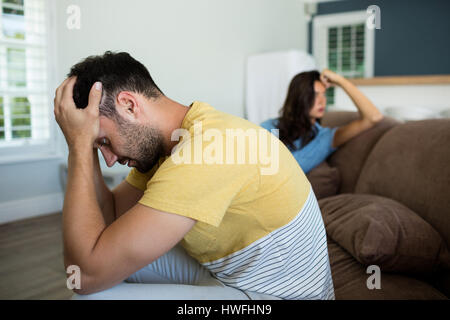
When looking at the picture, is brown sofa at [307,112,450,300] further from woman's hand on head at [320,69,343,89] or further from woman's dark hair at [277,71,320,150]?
woman's hand on head at [320,69,343,89]

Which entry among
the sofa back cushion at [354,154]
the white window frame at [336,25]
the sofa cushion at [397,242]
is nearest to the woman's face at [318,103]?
the sofa back cushion at [354,154]

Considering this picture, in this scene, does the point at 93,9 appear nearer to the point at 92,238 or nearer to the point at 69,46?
the point at 69,46

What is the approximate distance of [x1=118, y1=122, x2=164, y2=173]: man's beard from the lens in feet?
3.15

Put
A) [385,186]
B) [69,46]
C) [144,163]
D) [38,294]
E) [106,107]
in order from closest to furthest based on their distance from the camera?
[106,107]
[144,163]
[385,186]
[38,294]
[69,46]

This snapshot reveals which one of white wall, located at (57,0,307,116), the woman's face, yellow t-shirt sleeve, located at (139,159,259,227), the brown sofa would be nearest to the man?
yellow t-shirt sleeve, located at (139,159,259,227)

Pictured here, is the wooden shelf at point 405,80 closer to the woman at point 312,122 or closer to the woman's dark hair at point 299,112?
the woman at point 312,122

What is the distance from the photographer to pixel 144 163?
104 centimetres

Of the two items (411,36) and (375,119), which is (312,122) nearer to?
(375,119)

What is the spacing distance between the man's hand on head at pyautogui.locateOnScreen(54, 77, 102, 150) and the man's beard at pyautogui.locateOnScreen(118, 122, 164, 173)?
7 centimetres

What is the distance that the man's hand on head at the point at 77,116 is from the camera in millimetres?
914

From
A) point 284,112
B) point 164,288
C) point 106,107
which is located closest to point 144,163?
point 106,107

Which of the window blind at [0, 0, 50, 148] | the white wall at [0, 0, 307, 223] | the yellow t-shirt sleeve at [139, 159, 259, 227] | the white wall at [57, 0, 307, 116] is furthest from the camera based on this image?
the white wall at [57, 0, 307, 116]

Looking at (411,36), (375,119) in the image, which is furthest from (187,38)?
(411,36)

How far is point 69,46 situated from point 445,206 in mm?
2831
